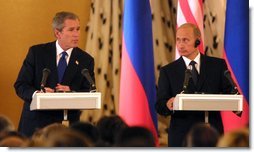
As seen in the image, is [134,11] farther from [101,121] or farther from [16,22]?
[101,121]

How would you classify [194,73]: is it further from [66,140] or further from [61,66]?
[66,140]

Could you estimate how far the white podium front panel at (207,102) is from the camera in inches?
221

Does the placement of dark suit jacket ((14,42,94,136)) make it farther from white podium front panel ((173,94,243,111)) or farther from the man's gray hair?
white podium front panel ((173,94,243,111))

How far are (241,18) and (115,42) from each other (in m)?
1.83

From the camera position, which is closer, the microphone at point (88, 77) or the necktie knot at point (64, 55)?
the microphone at point (88, 77)

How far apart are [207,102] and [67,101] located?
0.97 meters

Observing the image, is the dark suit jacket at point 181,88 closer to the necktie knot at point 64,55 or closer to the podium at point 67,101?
the podium at point 67,101

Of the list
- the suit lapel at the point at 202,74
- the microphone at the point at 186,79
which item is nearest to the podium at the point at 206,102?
the microphone at the point at 186,79

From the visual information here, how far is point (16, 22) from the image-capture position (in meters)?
8.80

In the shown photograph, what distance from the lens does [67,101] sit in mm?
5719

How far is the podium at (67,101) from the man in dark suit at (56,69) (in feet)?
1.60

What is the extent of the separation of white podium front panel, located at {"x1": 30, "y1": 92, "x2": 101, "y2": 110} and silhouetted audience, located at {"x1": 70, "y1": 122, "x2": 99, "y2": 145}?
0.79 meters

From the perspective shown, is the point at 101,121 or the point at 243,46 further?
the point at 243,46

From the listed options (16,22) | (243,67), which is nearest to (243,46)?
(243,67)
